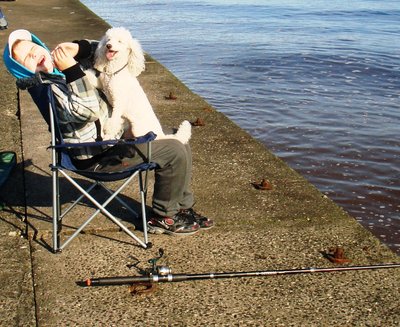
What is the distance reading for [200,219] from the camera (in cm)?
404

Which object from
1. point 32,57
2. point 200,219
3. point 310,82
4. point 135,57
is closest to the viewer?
point 32,57

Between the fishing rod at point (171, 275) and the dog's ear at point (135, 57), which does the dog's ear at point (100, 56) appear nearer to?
the dog's ear at point (135, 57)

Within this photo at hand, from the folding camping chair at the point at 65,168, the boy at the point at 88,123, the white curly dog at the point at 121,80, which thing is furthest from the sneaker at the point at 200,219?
the white curly dog at the point at 121,80

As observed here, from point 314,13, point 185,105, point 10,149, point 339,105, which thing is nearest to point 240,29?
point 314,13

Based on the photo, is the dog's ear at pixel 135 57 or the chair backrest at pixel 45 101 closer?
the chair backrest at pixel 45 101

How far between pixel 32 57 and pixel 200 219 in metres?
1.47

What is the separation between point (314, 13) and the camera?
78.3 ft

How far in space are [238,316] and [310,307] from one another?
39cm

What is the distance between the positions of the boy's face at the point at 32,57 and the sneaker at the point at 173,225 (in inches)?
45.9

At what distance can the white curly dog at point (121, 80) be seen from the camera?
365 cm

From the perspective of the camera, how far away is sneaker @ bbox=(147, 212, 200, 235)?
3.94 m

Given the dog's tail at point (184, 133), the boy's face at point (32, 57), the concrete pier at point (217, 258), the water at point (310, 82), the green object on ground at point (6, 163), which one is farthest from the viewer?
the water at point (310, 82)

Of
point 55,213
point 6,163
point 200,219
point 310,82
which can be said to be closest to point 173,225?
point 200,219

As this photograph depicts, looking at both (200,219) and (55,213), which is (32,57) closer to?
(55,213)
